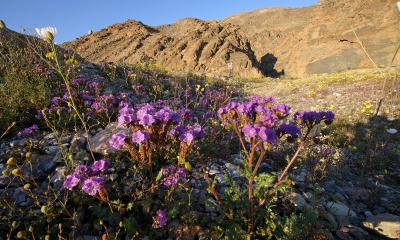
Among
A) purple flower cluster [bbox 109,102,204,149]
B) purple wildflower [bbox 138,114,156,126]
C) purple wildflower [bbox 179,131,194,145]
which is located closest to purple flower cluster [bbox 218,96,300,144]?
purple wildflower [bbox 179,131,194,145]

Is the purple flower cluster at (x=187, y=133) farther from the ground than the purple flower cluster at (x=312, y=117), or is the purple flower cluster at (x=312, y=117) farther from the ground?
the purple flower cluster at (x=312, y=117)

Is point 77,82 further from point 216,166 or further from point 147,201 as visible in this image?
point 147,201

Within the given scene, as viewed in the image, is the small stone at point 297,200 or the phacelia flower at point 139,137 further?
the small stone at point 297,200

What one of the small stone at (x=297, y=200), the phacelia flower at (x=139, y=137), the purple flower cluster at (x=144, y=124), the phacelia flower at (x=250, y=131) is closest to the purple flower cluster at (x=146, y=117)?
the purple flower cluster at (x=144, y=124)

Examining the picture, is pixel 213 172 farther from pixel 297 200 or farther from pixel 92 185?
pixel 92 185

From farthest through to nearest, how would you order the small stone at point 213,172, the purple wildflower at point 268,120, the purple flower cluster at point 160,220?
the small stone at point 213,172 < the purple flower cluster at point 160,220 < the purple wildflower at point 268,120

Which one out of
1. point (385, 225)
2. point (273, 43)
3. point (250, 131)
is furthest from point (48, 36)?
point (273, 43)

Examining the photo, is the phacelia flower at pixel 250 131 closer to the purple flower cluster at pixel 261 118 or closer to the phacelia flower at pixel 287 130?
the purple flower cluster at pixel 261 118

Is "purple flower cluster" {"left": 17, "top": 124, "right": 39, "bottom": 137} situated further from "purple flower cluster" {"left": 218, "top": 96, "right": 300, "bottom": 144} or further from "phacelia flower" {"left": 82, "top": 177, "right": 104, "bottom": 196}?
"purple flower cluster" {"left": 218, "top": 96, "right": 300, "bottom": 144}

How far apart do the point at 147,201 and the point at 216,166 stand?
1.50 m

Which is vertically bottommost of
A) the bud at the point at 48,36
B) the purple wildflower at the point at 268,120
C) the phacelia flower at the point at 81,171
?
the phacelia flower at the point at 81,171

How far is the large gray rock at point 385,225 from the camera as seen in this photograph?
3.73 meters

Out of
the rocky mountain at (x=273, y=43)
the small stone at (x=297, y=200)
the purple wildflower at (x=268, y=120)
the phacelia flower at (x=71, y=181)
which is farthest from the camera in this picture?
the rocky mountain at (x=273, y=43)

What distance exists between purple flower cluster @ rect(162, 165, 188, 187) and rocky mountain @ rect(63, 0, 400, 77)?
25.6 m
